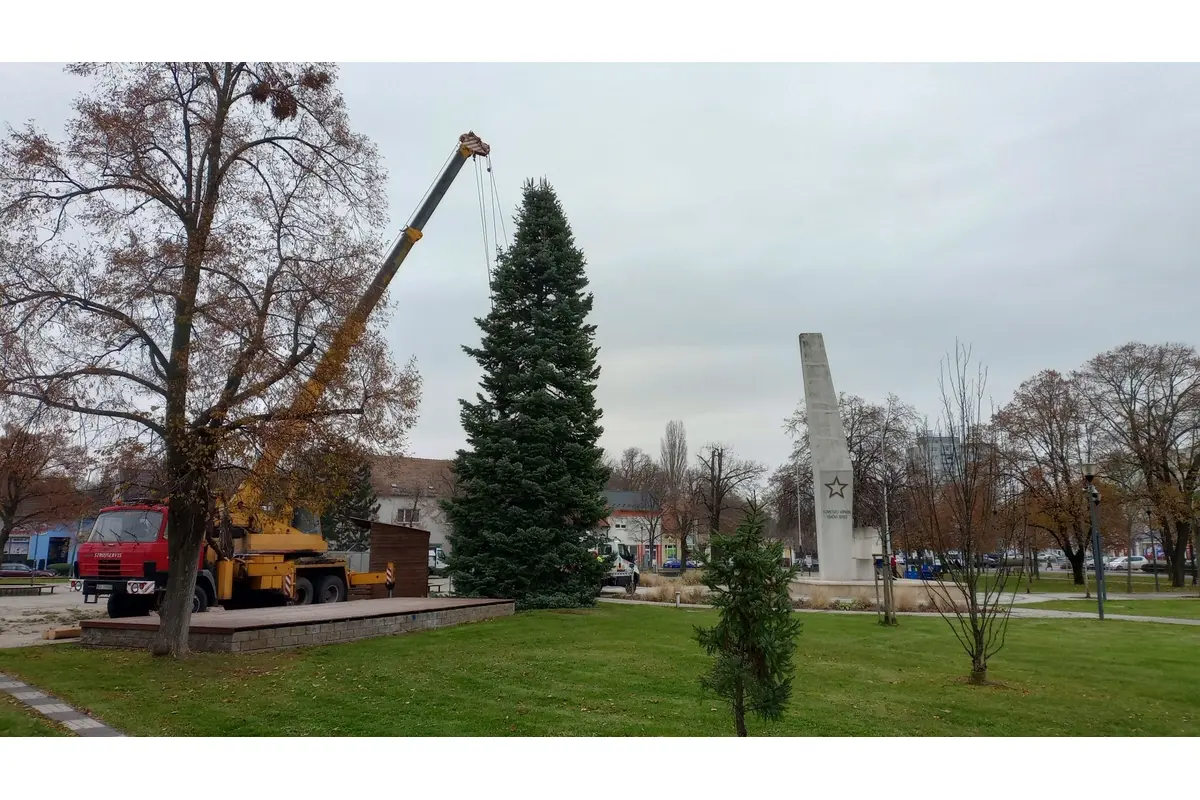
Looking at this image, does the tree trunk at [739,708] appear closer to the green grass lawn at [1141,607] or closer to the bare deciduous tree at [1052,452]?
the green grass lawn at [1141,607]

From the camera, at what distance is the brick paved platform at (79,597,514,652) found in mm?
13352

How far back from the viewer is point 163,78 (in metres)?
13.0

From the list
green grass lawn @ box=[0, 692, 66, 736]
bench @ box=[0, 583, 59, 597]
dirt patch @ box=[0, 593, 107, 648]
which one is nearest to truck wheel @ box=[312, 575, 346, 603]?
dirt patch @ box=[0, 593, 107, 648]

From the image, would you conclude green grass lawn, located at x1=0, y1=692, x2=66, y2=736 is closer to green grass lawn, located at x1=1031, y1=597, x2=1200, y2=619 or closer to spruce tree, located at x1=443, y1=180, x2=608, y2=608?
spruce tree, located at x1=443, y1=180, x2=608, y2=608

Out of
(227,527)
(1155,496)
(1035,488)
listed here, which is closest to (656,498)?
(1035,488)

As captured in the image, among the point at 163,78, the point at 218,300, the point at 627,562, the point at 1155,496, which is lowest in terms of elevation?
the point at 627,562

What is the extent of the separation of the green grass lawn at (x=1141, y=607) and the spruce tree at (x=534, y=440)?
617 inches

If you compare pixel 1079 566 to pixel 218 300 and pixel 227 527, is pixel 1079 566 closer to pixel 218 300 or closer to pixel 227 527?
pixel 227 527

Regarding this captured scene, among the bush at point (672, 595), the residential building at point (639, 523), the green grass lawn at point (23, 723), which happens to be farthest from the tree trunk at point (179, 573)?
the residential building at point (639, 523)

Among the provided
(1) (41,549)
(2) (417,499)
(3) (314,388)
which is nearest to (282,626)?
(3) (314,388)

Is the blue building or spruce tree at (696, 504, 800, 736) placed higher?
spruce tree at (696, 504, 800, 736)

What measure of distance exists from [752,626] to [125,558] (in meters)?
17.0

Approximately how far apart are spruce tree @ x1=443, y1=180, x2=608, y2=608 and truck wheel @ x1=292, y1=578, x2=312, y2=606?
4204 mm
